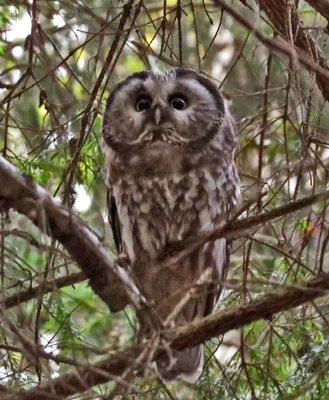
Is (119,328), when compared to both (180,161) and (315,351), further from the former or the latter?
(315,351)

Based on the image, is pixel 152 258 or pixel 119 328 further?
pixel 119 328

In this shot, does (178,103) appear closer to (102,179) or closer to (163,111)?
(163,111)

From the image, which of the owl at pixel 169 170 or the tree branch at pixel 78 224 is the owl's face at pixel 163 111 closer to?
the owl at pixel 169 170

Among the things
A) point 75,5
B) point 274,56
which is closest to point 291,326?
point 274,56

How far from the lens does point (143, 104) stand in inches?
125

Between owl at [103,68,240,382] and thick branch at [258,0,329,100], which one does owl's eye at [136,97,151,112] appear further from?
thick branch at [258,0,329,100]

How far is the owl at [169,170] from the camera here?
10.2 ft

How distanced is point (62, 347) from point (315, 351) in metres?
0.84

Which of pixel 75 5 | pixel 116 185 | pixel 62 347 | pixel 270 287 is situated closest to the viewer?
pixel 270 287

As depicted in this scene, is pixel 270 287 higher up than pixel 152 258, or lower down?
lower down

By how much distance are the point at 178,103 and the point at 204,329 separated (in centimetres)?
124

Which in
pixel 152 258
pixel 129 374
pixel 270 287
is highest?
pixel 152 258

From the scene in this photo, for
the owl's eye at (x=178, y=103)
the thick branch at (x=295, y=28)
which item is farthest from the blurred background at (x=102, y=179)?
the owl's eye at (x=178, y=103)

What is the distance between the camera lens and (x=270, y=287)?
7.21ft
